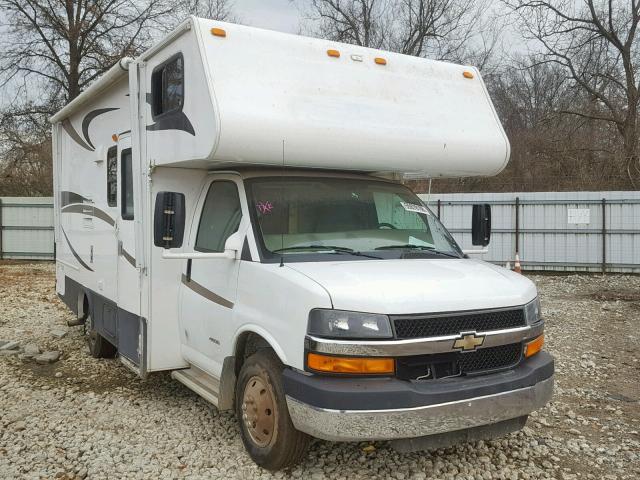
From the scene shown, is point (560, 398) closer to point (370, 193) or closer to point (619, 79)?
point (370, 193)

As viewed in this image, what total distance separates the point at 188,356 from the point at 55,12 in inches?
866

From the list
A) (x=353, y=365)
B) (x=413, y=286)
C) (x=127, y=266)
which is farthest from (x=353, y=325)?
(x=127, y=266)

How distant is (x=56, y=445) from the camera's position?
15.5 feet

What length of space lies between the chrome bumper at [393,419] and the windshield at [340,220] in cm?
120

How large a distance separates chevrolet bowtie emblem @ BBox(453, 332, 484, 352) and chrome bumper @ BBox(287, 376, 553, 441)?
305 millimetres

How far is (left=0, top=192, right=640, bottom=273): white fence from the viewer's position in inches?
619

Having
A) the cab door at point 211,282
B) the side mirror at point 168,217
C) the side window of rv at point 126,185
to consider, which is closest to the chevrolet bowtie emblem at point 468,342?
the cab door at point 211,282

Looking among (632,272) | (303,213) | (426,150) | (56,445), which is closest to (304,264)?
(303,213)

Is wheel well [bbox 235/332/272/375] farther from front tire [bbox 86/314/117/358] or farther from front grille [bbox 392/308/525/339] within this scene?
front tire [bbox 86/314/117/358]

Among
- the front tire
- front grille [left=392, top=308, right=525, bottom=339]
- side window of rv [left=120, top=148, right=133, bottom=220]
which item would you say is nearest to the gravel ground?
the front tire

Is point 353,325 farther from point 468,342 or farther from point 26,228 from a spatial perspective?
point 26,228

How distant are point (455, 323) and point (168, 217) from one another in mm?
2060

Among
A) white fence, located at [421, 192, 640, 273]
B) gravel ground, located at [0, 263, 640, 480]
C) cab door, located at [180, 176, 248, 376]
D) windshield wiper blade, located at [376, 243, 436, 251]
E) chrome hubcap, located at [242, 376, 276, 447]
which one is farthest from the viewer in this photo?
white fence, located at [421, 192, 640, 273]

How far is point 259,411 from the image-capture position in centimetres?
412
